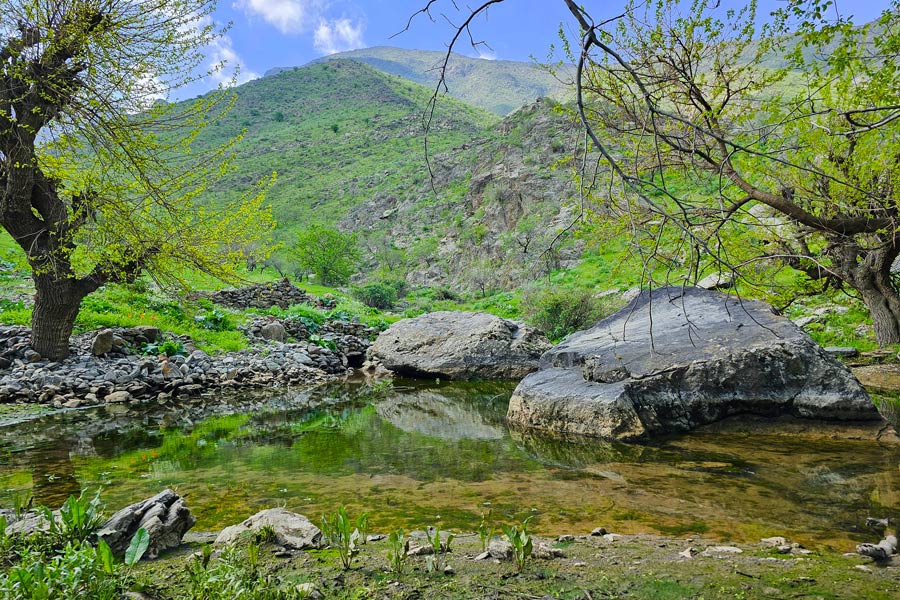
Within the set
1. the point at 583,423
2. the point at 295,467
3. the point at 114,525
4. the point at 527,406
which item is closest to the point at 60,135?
the point at 295,467

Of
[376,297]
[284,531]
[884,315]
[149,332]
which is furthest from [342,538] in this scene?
[376,297]

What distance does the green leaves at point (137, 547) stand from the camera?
273cm

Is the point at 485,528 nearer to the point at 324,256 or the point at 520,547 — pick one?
the point at 520,547

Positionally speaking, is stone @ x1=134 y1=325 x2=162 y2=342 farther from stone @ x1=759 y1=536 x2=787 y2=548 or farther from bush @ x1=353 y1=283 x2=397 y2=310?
bush @ x1=353 y1=283 x2=397 y2=310

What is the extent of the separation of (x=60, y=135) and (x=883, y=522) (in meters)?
10.0

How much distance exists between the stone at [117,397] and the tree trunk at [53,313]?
1.58 meters

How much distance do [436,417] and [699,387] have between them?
13.7 feet

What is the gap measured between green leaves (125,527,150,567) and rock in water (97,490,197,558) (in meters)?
0.20

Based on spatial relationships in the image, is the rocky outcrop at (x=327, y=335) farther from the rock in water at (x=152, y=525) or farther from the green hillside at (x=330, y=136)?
the green hillside at (x=330, y=136)

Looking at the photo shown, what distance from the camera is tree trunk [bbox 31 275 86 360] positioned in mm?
10273

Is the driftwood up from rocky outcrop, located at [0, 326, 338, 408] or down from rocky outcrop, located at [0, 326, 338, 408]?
down

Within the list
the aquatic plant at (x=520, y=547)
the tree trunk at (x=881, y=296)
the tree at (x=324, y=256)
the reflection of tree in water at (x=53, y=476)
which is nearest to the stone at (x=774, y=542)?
the aquatic plant at (x=520, y=547)

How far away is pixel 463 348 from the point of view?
1348 centimetres

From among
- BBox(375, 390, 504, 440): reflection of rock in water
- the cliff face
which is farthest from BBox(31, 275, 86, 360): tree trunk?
the cliff face
